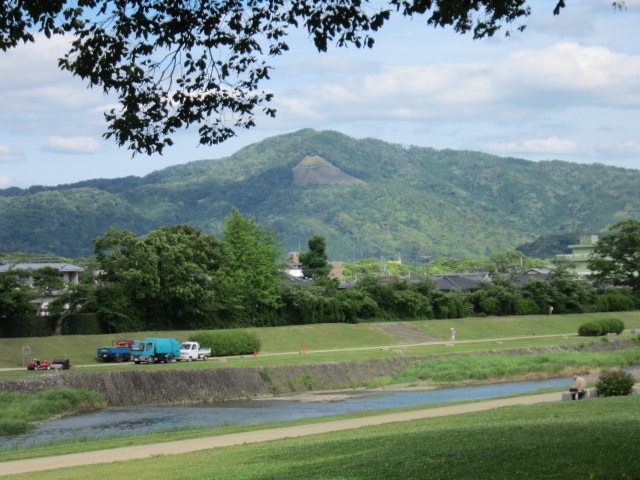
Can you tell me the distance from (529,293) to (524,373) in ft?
129

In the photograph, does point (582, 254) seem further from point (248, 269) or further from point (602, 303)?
point (248, 269)

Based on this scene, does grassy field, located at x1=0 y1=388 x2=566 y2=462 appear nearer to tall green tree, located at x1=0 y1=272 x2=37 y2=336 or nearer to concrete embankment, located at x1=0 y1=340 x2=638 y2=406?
concrete embankment, located at x1=0 y1=340 x2=638 y2=406

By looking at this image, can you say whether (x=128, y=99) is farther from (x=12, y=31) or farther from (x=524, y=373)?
(x=524, y=373)

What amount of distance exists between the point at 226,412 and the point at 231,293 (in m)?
30.5

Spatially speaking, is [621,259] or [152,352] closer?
[152,352]

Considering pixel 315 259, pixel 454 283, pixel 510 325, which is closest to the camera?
pixel 510 325

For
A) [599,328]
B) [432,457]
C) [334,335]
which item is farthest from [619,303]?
[432,457]

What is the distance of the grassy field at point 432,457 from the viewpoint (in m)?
10.9

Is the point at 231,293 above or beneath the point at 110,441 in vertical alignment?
above

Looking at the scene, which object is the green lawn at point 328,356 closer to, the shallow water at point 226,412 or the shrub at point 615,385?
the shallow water at point 226,412

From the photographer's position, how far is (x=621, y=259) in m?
98.9

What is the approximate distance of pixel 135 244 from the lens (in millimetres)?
57438

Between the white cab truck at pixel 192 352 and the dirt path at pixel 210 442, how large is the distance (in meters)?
24.7

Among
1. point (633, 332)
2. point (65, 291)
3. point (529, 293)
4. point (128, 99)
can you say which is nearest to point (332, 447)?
point (128, 99)
